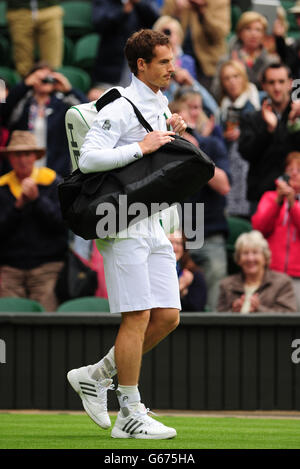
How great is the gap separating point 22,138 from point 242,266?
2.40 metres

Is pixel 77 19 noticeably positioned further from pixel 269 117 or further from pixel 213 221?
pixel 213 221

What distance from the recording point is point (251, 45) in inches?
471

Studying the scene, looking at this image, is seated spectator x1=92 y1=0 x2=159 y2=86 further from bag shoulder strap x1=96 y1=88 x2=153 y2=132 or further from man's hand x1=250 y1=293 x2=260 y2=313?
bag shoulder strap x1=96 y1=88 x2=153 y2=132

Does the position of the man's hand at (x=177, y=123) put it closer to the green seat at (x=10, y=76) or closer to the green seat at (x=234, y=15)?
the green seat at (x=10, y=76)

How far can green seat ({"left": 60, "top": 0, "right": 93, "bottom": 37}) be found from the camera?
1503cm

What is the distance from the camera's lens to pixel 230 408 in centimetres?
822

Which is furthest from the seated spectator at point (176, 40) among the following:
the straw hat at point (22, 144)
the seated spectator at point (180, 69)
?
the straw hat at point (22, 144)

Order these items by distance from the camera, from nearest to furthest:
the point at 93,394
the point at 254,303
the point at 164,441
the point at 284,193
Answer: the point at 164,441 < the point at 93,394 < the point at 254,303 < the point at 284,193

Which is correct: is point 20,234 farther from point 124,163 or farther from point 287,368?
point 124,163

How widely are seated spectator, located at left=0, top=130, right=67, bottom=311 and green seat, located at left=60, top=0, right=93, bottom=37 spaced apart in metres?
5.72

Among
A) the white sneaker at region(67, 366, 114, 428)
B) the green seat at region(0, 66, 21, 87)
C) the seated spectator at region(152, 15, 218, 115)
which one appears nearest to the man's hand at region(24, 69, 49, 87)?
the seated spectator at region(152, 15, 218, 115)

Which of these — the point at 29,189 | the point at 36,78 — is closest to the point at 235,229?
the point at 29,189

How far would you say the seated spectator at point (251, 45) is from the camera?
1187cm

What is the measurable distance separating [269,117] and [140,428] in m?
5.03
